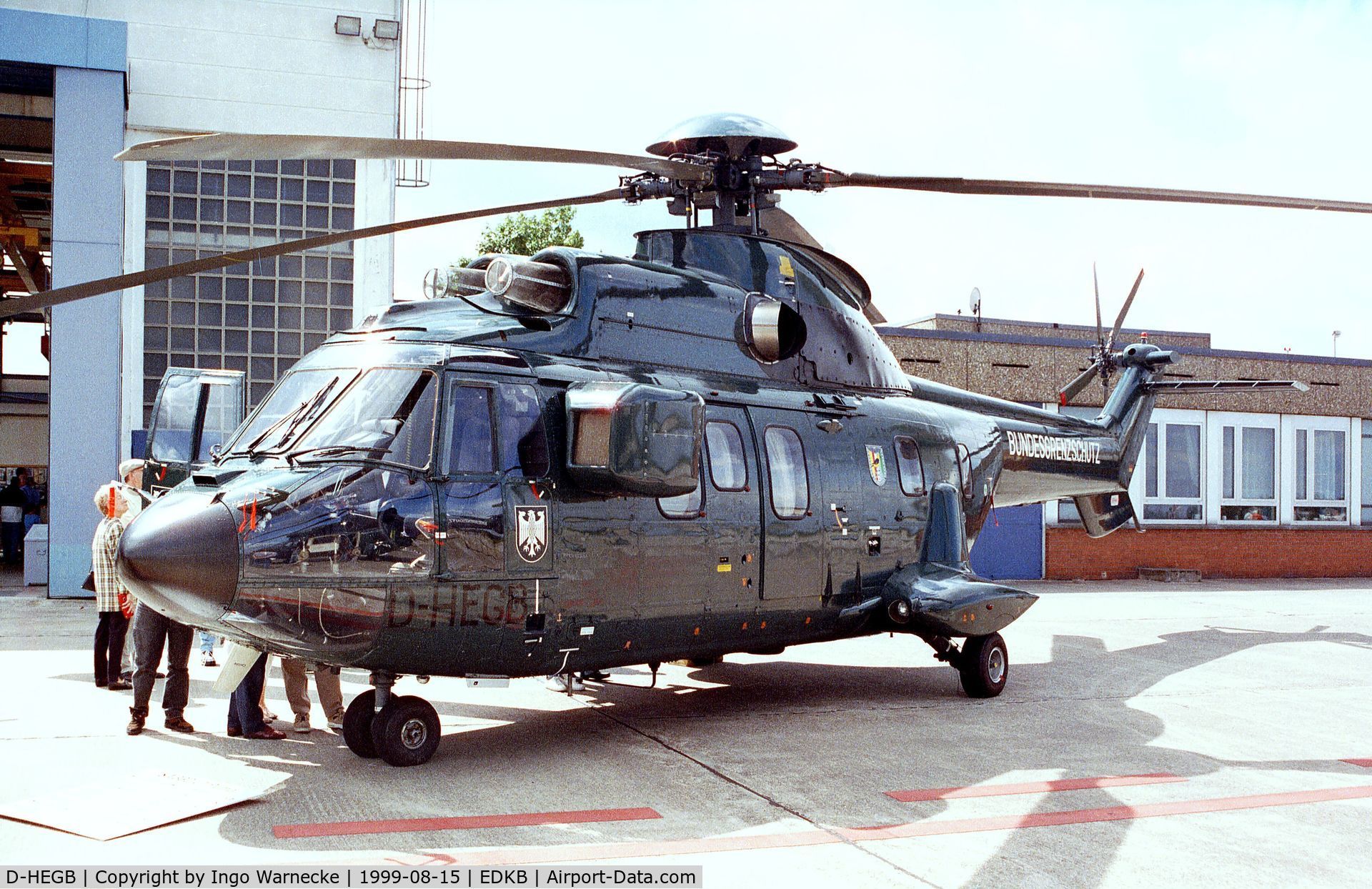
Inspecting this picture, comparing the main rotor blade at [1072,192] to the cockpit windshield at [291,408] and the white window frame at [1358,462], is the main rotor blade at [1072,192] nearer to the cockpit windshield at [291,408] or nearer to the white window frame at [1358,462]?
the cockpit windshield at [291,408]

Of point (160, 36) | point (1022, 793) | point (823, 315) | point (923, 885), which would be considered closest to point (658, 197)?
point (823, 315)

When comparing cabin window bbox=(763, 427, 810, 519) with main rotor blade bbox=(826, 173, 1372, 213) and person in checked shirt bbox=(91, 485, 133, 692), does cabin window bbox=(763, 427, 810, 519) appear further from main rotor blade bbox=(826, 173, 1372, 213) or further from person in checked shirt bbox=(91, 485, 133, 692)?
person in checked shirt bbox=(91, 485, 133, 692)

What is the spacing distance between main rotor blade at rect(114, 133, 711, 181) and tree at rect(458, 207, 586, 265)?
59.6 feet

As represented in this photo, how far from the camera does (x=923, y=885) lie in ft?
18.0

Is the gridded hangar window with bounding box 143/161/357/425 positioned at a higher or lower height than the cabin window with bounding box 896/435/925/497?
higher

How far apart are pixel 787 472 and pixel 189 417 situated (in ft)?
15.0

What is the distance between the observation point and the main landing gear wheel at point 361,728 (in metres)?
7.73

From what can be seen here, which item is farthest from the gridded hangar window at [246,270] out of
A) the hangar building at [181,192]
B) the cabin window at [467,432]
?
the cabin window at [467,432]

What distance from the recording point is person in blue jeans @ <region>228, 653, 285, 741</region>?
332 inches

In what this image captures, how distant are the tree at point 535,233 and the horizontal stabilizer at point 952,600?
17.3 meters

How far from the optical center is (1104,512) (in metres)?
15.0

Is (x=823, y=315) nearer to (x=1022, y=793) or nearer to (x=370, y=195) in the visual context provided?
(x=1022, y=793)

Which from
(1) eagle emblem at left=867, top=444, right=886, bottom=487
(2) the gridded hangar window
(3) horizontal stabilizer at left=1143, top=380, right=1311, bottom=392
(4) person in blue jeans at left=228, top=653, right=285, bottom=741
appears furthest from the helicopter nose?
(2) the gridded hangar window

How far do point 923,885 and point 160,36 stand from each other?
18.2 metres
